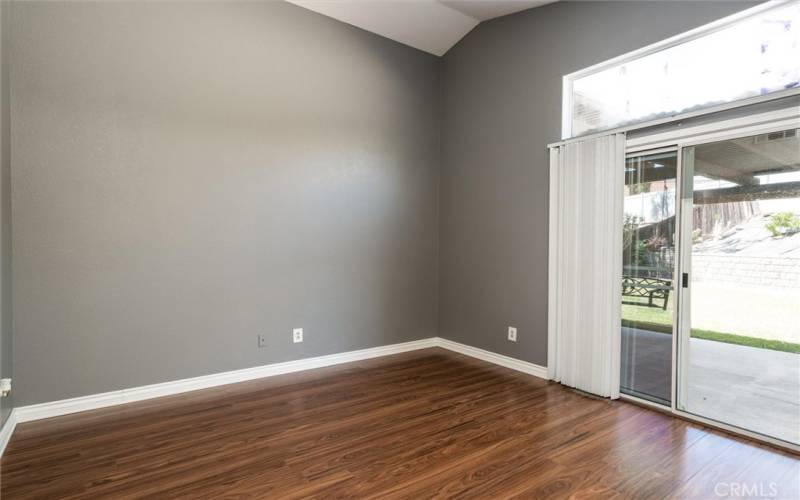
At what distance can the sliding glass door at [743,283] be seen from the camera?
2.43m

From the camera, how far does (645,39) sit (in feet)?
9.88

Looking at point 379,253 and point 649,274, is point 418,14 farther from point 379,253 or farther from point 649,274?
point 649,274

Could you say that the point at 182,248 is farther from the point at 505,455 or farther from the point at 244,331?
the point at 505,455

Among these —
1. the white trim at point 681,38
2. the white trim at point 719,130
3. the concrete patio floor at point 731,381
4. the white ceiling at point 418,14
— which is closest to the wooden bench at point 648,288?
the concrete patio floor at point 731,381

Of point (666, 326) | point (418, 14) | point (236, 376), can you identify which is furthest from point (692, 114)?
point (236, 376)

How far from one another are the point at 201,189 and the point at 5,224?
4.05ft

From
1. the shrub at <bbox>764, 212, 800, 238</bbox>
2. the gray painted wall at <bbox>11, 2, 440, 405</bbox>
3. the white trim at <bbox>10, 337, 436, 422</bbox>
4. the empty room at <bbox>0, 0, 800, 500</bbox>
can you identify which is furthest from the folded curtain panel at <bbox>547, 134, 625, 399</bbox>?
the white trim at <bbox>10, 337, 436, 422</bbox>

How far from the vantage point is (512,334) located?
4008 mm

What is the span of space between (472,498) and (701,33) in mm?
3330

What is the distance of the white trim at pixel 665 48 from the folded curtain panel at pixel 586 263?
0.84ft

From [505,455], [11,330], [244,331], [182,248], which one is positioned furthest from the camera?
[244,331]

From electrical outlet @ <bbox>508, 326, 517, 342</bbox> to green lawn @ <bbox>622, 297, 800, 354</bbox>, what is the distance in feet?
3.41

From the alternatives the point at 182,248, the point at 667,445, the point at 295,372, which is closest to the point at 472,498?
the point at 667,445

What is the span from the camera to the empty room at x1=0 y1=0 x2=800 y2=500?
7.80ft
